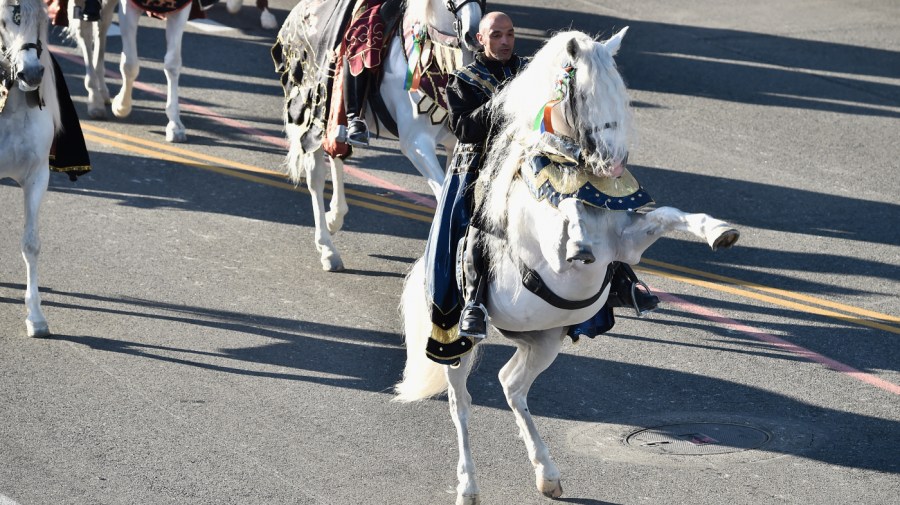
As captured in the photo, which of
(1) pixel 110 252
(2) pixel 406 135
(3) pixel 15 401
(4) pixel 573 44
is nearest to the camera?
(4) pixel 573 44

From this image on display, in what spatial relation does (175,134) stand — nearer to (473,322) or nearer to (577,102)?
(473,322)

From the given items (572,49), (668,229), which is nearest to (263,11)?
(572,49)

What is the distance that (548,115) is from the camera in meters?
5.52

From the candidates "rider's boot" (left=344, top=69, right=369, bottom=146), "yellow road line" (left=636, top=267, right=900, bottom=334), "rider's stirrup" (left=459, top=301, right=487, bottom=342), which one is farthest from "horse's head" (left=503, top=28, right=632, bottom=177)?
"yellow road line" (left=636, top=267, right=900, bottom=334)

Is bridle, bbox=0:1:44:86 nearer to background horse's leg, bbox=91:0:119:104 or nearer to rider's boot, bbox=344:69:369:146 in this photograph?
rider's boot, bbox=344:69:369:146

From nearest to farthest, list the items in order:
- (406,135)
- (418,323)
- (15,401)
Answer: (418,323)
(15,401)
(406,135)

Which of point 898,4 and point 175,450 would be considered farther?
point 898,4

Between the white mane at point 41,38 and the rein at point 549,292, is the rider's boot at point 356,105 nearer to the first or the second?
the white mane at point 41,38

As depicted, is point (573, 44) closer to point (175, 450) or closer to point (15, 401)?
point (175, 450)

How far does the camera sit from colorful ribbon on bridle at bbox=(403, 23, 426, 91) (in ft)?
27.0

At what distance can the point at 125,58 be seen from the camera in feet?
39.9

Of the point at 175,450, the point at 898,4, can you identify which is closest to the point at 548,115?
the point at 175,450

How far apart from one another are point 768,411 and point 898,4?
12374mm

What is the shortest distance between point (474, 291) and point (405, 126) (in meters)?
2.83
